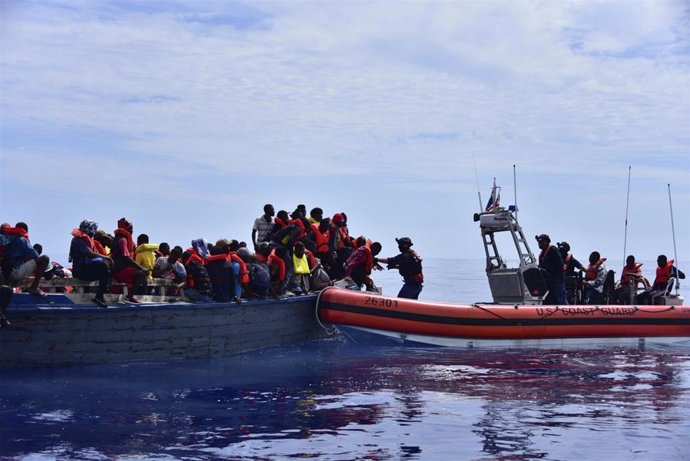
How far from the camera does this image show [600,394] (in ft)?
44.7

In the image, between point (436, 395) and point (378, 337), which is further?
point (378, 337)

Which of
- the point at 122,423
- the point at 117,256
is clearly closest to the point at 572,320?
the point at 117,256

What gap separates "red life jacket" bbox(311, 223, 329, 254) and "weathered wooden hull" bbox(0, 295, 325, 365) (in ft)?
8.00

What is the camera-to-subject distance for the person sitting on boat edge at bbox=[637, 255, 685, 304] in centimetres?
2158

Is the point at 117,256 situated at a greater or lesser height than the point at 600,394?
greater

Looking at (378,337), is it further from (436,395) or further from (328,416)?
(328,416)

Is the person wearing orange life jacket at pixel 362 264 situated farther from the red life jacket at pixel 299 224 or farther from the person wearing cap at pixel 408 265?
the red life jacket at pixel 299 224

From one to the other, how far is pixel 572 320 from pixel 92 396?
36.6 feet

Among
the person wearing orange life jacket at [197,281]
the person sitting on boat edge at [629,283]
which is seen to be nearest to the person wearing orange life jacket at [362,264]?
the person wearing orange life jacket at [197,281]

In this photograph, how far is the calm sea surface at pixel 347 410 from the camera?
982cm

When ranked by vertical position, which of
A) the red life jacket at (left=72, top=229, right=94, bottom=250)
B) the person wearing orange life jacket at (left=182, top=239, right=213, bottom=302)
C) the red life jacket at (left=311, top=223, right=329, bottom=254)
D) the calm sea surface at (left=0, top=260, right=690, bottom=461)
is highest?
the red life jacket at (left=311, top=223, right=329, bottom=254)

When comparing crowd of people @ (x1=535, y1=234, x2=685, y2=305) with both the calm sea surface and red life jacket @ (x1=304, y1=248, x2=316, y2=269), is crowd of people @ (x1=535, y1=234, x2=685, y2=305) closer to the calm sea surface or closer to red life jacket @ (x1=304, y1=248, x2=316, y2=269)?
the calm sea surface

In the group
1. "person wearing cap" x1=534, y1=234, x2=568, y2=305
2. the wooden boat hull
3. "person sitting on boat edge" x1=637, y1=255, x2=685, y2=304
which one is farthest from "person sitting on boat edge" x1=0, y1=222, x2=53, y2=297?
"person sitting on boat edge" x1=637, y1=255, x2=685, y2=304

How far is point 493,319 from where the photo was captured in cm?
1945
